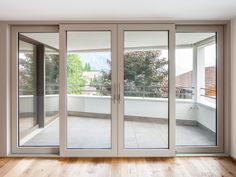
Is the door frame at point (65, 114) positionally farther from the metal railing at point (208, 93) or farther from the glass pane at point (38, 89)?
the metal railing at point (208, 93)

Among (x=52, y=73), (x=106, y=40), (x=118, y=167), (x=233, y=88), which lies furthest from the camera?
(x=52, y=73)

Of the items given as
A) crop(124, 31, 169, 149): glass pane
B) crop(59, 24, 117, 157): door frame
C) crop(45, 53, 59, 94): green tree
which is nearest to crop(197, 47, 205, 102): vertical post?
crop(124, 31, 169, 149): glass pane

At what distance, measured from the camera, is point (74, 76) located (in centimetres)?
465

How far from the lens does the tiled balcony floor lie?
4652 millimetres

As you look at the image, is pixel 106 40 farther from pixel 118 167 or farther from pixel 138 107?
pixel 118 167

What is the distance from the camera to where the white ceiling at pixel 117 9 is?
11.4 feet

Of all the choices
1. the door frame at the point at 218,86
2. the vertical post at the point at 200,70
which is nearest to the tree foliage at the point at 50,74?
the door frame at the point at 218,86

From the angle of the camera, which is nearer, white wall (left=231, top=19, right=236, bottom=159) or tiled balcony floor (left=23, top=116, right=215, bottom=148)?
white wall (left=231, top=19, right=236, bottom=159)

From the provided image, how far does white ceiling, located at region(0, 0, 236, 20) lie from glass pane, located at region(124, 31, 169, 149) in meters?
0.45

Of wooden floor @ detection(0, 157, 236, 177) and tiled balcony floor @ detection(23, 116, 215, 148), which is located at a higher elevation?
tiled balcony floor @ detection(23, 116, 215, 148)

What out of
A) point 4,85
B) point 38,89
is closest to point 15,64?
point 4,85

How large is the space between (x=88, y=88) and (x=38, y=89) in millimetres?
929

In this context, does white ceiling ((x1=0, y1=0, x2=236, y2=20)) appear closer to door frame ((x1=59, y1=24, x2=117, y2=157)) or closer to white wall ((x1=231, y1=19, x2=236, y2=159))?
white wall ((x1=231, y1=19, x2=236, y2=159))

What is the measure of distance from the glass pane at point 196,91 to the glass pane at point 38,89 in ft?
7.36
